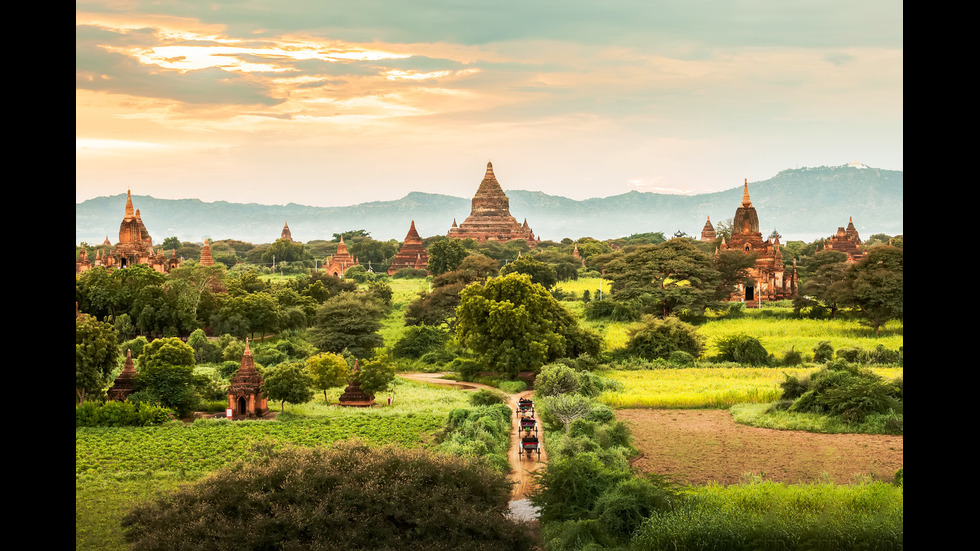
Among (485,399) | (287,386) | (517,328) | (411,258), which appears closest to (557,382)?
(485,399)

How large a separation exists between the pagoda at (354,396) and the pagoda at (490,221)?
6526 cm

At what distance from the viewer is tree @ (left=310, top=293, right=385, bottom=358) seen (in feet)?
113

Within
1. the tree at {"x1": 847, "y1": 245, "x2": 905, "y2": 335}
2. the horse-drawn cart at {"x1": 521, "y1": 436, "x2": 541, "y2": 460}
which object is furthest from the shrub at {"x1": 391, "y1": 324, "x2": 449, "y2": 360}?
the horse-drawn cart at {"x1": 521, "y1": 436, "x2": 541, "y2": 460}

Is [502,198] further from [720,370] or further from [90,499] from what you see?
[90,499]

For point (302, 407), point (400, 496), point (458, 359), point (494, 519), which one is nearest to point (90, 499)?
point (400, 496)

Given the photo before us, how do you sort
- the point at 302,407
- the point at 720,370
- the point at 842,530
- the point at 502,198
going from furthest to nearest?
the point at 502,198 → the point at 720,370 → the point at 302,407 → the point at 842,530

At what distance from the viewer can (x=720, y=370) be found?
99.8ft

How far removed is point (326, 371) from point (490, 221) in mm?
69371

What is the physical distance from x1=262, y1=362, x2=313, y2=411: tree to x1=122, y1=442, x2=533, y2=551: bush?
10.8 metres

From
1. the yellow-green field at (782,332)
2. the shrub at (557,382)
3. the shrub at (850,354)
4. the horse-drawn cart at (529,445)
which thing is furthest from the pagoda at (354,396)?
the shrub at (850,354)

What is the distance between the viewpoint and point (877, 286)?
115 feet

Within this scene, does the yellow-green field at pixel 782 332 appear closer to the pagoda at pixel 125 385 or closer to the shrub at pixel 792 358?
the shrub at pixel 792 358
